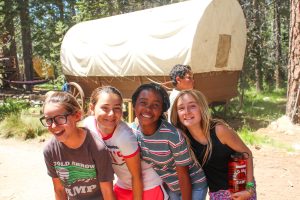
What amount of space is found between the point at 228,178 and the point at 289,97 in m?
6.30

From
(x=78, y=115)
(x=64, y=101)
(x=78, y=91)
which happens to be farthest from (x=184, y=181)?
(x=78, y=91)

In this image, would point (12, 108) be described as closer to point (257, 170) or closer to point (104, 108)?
point (257, 170)

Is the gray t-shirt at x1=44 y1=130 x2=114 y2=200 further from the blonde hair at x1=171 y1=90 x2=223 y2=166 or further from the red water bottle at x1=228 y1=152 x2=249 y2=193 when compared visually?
the red water bottle at x1=228 y1=152 x2=249 y2=193

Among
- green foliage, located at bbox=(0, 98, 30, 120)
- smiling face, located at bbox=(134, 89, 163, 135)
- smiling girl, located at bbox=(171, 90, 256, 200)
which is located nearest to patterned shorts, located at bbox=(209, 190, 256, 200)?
smiling girl, located at bbox=(171, 90, 256, 200)

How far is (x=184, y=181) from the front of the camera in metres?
2.36

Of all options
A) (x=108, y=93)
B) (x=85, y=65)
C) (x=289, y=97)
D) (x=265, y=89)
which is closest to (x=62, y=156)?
(x=108, y=93)

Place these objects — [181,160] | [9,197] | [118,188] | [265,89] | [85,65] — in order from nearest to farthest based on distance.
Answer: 1. [181,160]
2. [118,188]
3. [9,197]
4. [85,65]
5. [265,89]

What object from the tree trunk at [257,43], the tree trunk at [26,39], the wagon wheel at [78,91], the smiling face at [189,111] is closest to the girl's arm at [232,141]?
the smiling face at [189,111]

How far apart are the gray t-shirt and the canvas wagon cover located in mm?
5474

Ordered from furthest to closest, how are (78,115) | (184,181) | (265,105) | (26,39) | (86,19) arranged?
(26,39)
(86,19)
(265,105)
(184,181)
(78,115)

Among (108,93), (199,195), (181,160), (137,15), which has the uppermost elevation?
(137,15)

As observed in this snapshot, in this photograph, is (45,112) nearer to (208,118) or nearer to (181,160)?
(181,160)

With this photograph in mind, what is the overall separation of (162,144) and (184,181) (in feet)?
0.99

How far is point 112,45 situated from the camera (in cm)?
934
